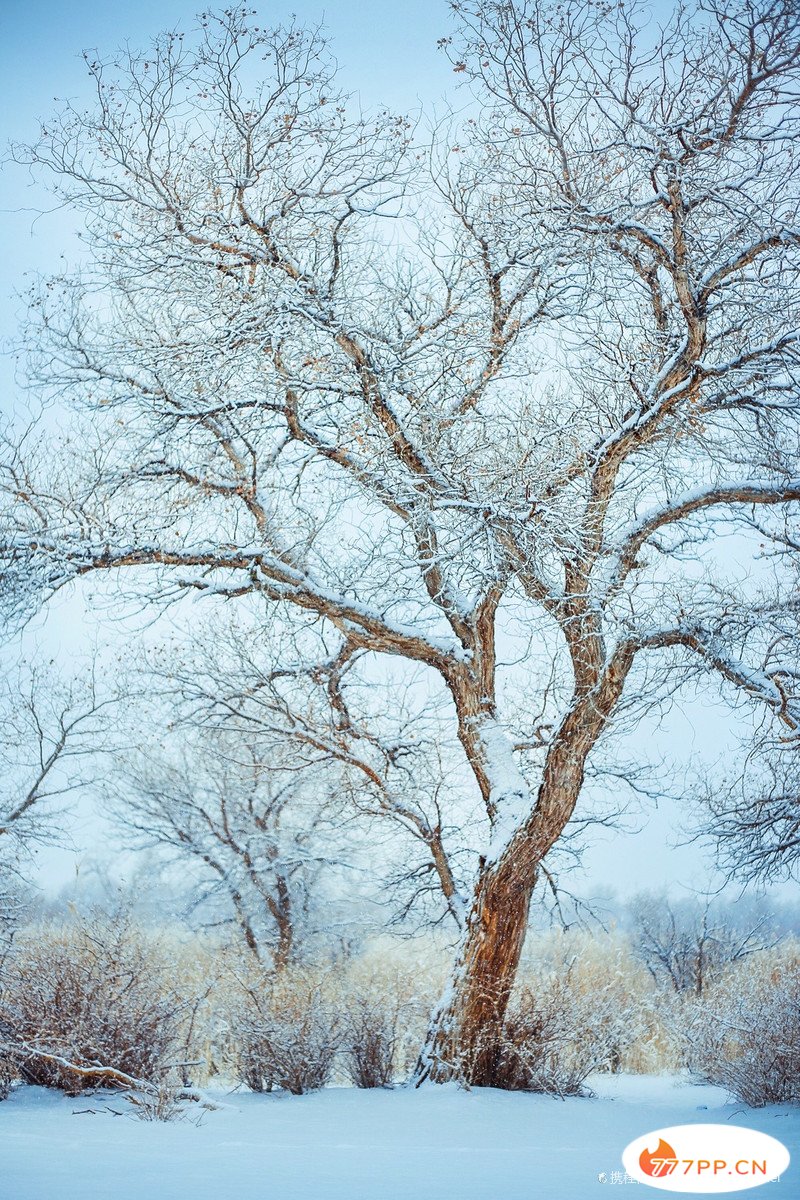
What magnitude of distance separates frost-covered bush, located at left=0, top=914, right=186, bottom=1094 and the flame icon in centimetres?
250

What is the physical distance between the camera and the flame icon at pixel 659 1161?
13.9 ft

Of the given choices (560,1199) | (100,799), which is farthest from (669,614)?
(100,799)

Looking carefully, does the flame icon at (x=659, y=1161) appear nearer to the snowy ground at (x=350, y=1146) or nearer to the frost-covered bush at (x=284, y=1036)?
the snowy ground at (x=350, y=1146)

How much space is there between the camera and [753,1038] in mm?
5672

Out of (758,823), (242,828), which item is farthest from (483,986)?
(242,828)

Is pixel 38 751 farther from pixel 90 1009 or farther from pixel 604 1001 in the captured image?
pixel 604 1001

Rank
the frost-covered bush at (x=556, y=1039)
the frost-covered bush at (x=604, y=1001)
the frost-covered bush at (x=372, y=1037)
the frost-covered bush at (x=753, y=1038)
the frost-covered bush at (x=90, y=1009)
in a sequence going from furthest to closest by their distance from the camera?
the frost-covered bush at (x=372, y=1037) → the frost-covered bush at (x=604, y=1001) → the frost-covered bush at (x=556, y=1039) → the frost-covered bush at (x=753, y=1038) → the frost-covered bush at (x=90, y=1009)

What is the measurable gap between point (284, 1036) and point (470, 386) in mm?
4067

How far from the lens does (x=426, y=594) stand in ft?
21.5

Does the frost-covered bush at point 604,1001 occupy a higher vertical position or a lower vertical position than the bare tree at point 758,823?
lower

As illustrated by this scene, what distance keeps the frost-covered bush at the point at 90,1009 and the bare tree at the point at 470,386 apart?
153 centimetres

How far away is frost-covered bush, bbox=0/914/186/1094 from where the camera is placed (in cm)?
532

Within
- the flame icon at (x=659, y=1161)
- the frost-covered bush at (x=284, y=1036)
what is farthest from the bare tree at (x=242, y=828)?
the flame icon at (x=659, y=1161)

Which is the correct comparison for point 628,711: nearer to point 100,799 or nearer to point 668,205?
point 668,205
